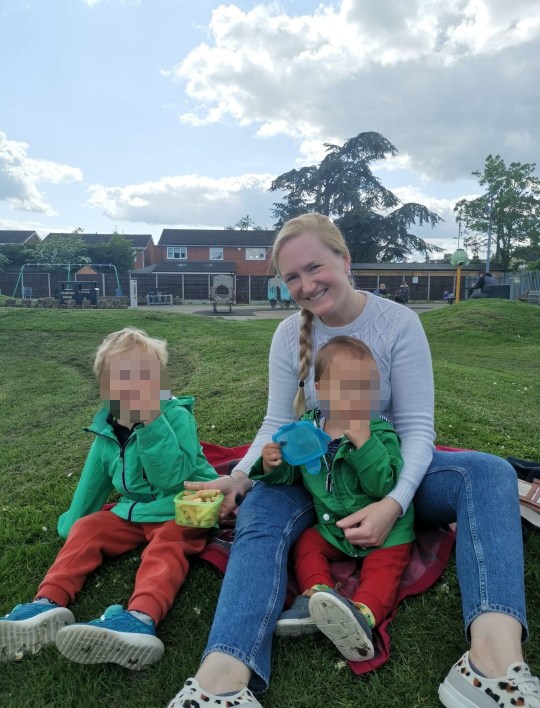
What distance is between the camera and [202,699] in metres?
1.53

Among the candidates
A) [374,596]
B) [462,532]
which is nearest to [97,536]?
[374,596]

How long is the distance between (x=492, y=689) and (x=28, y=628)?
1523 mm

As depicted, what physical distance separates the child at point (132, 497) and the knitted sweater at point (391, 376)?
382 millimetres

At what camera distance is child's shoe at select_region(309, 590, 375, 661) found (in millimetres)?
1678

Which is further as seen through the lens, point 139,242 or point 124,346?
point 139,242

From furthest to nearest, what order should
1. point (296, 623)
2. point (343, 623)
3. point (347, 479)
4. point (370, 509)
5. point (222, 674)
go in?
point (347, 479), point (370, 509), point (296, 623), point (343, 623), point (222, 674)

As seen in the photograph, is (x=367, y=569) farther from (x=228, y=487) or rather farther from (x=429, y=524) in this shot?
(x=228, y=487)

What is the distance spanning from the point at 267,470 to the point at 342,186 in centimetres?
4171

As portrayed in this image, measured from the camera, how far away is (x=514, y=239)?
51594 millimetres

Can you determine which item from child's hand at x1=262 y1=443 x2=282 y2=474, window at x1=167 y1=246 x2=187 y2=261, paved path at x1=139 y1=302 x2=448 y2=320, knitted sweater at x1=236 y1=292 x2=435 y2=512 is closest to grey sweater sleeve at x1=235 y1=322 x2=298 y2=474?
knitted sweater at x1=236 y1=292 x2=435 y2=512

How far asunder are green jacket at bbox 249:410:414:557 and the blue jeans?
0.25ft

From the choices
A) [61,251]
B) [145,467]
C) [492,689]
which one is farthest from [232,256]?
[492,689]

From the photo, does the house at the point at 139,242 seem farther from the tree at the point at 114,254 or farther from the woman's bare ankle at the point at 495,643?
the woman's bare ankle at the point at 495,643

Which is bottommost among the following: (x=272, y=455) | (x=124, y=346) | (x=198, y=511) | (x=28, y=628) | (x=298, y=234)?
(x=28, y=628)
